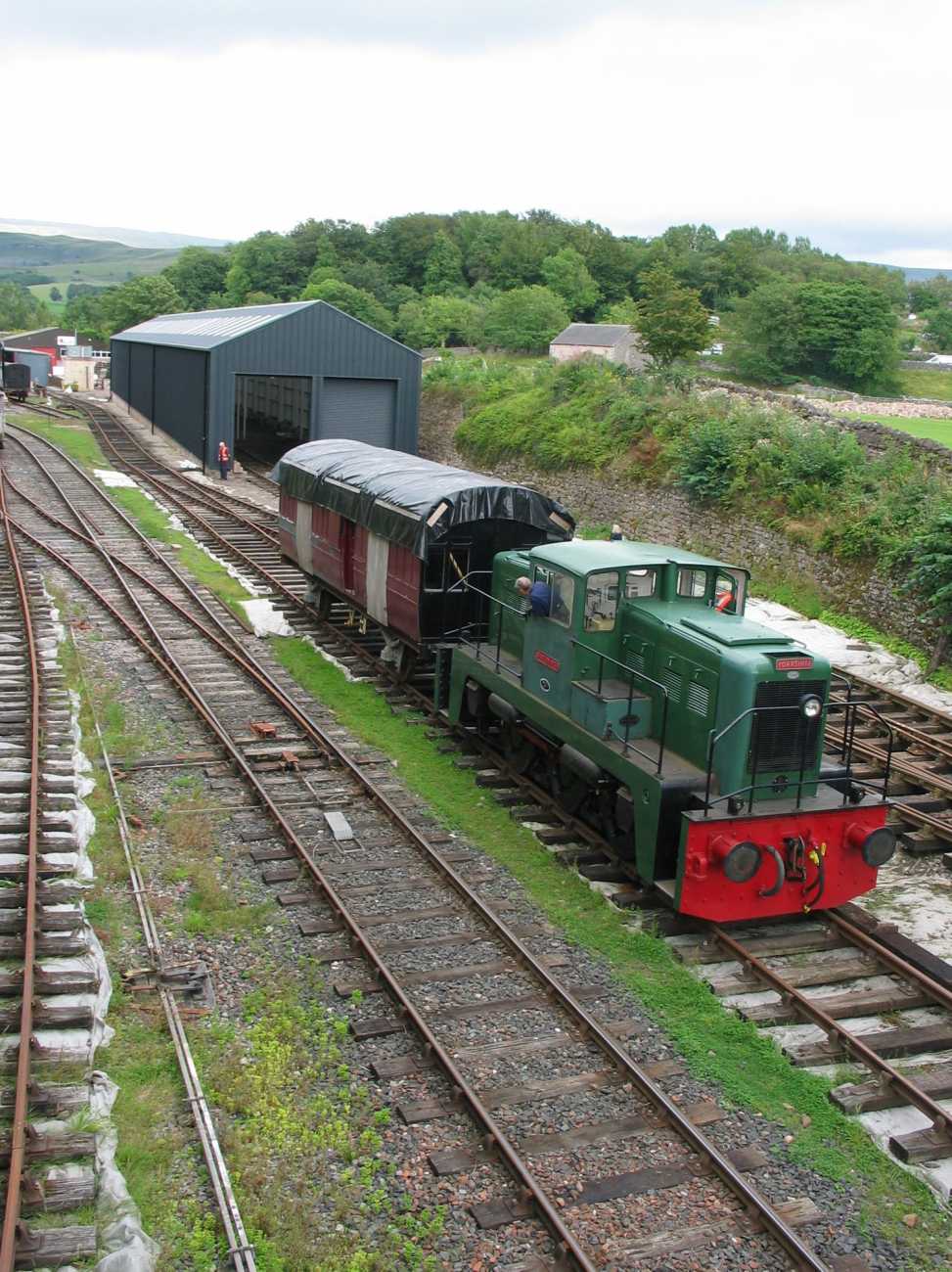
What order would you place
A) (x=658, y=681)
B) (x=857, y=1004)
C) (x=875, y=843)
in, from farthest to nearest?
(x=658, y=681) → (x=875, y=843) → (x=857, y=1004)

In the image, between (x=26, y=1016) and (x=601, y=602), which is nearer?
(x=26, y=1016)


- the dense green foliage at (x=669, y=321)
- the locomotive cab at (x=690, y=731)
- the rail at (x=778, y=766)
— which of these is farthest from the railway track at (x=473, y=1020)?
the dense green foliage at (x=669, y=321)

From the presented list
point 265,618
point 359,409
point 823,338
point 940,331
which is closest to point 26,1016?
point 265,618

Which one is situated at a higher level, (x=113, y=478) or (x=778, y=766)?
(x=778, y=766)

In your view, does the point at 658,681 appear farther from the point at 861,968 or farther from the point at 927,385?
the point at 927,385

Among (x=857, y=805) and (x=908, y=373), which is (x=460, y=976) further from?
(x=908, y=373)

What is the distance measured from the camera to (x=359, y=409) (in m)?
40.0

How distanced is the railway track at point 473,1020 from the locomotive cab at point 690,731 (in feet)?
4.90

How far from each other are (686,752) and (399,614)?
6177mm

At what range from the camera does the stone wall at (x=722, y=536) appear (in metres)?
20.2

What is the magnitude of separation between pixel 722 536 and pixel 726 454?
1925 millimetres

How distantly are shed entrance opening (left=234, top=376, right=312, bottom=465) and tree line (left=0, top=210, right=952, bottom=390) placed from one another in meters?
13.4

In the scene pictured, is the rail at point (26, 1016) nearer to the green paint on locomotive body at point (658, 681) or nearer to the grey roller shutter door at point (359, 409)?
the green paint on locomotive body at point (658, 681)

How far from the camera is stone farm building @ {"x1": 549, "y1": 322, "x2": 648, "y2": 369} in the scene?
6006 cm
